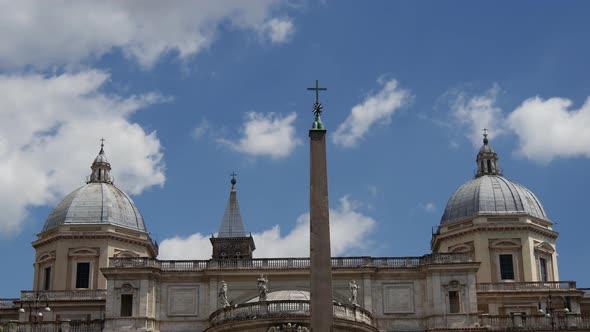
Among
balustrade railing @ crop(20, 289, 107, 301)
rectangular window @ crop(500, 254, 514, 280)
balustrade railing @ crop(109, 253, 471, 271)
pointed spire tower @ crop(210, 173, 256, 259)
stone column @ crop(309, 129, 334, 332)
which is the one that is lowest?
stone column @ crop(309, 129, 334, 332)

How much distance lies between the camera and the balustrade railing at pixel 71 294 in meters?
72.9

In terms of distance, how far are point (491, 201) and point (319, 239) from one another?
4751 cm

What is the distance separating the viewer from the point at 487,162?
81.8 metres

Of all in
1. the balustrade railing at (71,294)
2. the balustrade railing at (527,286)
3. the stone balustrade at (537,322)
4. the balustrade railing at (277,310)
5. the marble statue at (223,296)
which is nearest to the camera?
the balustrade railing at (277,310)

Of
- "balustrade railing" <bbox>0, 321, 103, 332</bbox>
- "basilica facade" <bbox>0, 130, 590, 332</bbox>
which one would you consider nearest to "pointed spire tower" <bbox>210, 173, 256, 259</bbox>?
"basilica facade" <bbox>0, 130, 590, 332</bbox>

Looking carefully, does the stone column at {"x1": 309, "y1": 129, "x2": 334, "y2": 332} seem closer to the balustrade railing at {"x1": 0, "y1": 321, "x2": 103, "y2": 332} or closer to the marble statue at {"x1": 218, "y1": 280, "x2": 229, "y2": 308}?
the marble statue at {"x1": 218, "y1": 280, "x2": 229, "y2": 308}

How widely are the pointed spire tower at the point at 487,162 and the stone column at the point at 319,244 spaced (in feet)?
165

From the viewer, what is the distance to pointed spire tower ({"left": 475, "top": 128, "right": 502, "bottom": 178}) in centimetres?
8169

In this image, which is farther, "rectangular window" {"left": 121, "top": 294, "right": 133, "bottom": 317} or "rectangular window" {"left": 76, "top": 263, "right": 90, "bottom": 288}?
"rectangular window" {"left": 76, "top": 263, "right": 90, "bottom": 288}

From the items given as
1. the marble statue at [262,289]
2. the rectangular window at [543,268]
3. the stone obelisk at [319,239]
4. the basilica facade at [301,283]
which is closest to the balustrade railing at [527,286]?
the basilica facade at [301,283]

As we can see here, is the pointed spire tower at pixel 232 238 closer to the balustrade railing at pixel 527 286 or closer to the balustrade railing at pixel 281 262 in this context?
the balustrade railing at pixel 281 262

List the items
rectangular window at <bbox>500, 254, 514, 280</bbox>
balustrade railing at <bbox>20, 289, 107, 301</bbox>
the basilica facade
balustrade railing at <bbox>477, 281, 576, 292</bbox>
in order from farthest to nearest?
rectangular window at <bbox>500, 254, 514, 280</bbox> < balustrade railing at <bbox>20, 289, 107, 301</bbox> < balustrade railing at <bbox>477, 281, 576, 292</bbox> < the basilica facade

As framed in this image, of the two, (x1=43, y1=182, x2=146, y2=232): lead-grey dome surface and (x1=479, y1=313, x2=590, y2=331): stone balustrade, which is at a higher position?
(x1=43, y1=182, x2=146, y2=232): lead-grey dome surface

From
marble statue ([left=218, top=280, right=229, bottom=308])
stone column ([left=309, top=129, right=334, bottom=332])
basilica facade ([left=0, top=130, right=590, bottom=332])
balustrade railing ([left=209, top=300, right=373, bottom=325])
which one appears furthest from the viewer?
basilica facade ([left=0, top=130, right=590, bottom=332])
